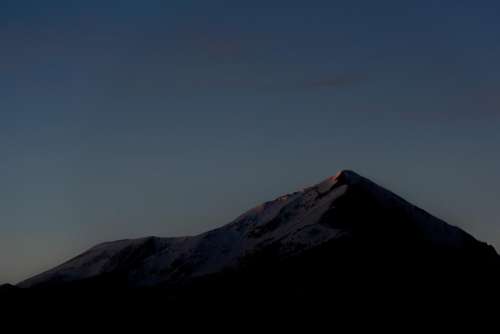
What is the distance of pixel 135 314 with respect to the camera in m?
153

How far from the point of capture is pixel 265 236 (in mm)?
157000

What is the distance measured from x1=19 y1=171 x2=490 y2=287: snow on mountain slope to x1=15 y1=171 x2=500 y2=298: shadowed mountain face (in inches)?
8.0

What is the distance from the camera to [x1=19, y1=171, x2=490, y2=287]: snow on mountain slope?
153875 mm

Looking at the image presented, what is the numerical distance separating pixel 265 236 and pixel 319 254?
480 inches

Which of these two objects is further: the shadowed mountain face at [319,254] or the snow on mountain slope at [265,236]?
the snow on mountain slope at [265,236]

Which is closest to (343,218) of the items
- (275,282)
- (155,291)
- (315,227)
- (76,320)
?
(315,227)

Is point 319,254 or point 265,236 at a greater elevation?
point 265,236

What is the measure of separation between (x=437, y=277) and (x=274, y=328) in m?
30.4

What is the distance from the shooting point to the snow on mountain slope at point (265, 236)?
153875 mm

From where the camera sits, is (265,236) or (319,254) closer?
(319,254)

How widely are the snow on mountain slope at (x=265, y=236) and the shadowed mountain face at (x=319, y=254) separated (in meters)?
0.20

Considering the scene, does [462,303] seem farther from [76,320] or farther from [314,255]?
[76,320]

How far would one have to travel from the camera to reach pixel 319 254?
14862cm

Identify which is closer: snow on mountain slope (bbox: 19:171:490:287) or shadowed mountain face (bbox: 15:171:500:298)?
shadowed mountain face (bbox: 15:171:500:298)
